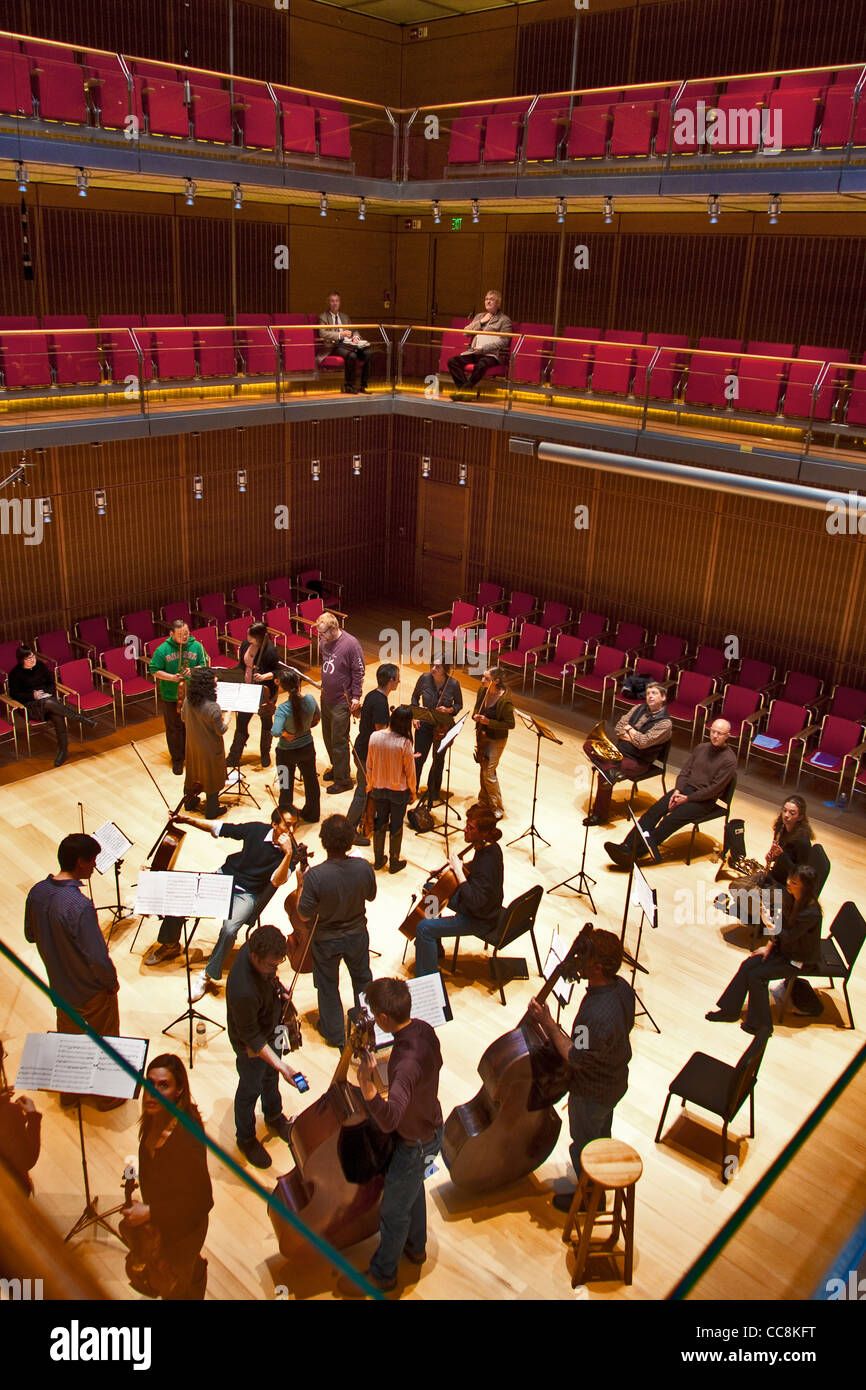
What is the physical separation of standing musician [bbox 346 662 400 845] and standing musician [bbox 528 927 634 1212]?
3.77 m

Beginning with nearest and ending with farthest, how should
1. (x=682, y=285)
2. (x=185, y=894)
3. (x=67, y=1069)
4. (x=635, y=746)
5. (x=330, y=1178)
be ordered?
1. (x=67, y=1069)
2. (x=330, y=1178)
3. (x=185, y=894)
4. (x=635, y=746)
5. (x=682, y=285)

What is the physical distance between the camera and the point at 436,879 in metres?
7.77

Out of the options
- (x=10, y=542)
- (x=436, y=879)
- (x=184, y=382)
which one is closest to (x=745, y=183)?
(x=184, y=382)

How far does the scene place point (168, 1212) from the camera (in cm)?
275

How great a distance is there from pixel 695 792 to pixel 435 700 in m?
2.72

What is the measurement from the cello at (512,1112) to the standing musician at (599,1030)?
0.07 m

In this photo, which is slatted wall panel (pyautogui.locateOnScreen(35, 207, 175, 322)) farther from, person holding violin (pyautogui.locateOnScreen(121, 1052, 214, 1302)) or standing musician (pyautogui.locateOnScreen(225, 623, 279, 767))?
person holding violin (pyautogui.locateOnScreen(121, 1052, 214, 1302))

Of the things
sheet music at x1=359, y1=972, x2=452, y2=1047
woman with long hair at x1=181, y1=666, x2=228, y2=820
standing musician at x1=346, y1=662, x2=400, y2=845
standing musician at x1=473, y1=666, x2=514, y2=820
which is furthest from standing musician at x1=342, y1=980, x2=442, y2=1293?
standing musician at x1=473, y1=666, x2=514, y2=820

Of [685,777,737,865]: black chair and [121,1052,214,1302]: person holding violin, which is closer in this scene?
[121,1052,214,1302]: person holding violin

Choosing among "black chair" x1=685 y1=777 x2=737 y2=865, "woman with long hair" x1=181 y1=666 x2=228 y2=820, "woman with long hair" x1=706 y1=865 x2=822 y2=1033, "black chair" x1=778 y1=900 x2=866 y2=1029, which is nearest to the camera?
"woman with long hair" x1=706 y1=865 x2=822 y2=1033

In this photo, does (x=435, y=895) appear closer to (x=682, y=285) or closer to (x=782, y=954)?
(x=782, y=954)

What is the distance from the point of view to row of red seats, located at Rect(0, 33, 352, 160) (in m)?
10.2

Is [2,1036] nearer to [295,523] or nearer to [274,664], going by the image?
[274,664]

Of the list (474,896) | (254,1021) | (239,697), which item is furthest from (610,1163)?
(239,697)
